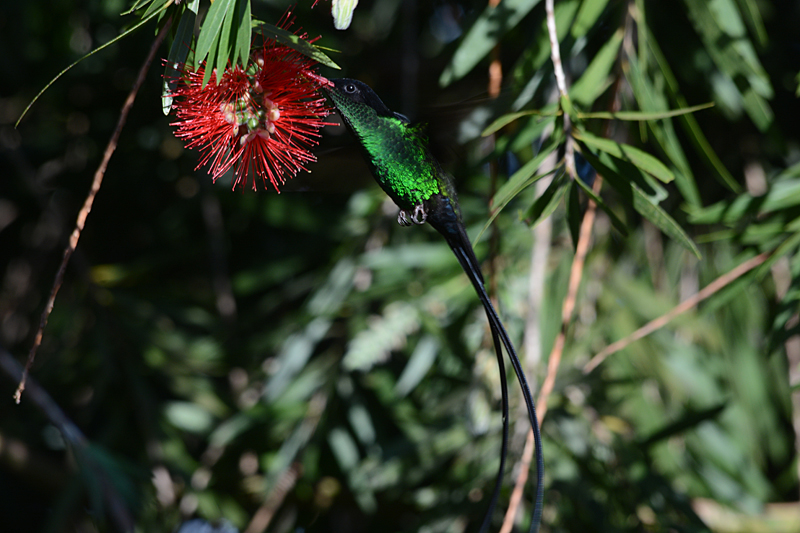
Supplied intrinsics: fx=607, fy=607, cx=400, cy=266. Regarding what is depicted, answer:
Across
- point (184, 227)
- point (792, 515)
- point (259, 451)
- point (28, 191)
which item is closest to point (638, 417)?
point (792, 515)

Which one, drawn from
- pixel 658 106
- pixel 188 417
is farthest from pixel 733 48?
pixel 188 417

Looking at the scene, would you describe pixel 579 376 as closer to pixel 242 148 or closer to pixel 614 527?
pixel 614 527

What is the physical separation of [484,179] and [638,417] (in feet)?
1.64

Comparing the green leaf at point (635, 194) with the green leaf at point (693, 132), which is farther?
the green leaf at point (693, 132)

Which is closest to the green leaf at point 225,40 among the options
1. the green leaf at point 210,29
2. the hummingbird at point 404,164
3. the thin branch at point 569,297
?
the green leaf at point 210,29

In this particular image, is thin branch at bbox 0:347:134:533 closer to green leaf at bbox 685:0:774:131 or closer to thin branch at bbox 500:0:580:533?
thin branch at bbox 500:0:580:533

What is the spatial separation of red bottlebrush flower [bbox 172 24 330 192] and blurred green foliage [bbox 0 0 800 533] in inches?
12.5

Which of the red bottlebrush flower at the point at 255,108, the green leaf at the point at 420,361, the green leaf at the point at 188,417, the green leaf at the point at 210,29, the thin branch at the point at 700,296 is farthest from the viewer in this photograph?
the green leaf at the point at 188,417

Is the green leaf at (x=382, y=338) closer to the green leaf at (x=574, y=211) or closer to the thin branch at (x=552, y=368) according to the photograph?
the thin branch at (x=552, y=368)

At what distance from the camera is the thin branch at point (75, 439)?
0.85 metres

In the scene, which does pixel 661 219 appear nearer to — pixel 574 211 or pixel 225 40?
pixel 574 211

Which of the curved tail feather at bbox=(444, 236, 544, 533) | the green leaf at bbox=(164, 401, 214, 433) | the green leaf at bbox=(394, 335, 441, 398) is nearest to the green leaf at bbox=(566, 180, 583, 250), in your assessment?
the curved tail feather at bbox=(444, 236, 544, 533)

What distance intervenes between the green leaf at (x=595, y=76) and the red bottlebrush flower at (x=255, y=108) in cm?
30

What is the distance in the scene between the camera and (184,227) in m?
1.36
